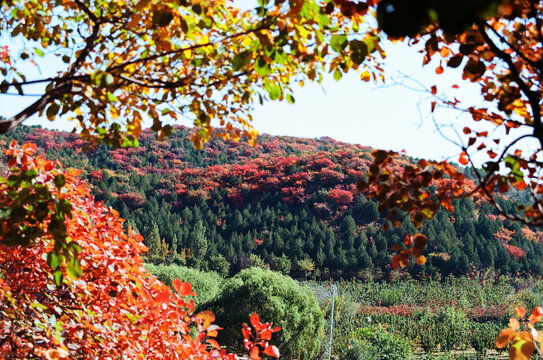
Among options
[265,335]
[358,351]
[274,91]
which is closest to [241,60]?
[274,91]

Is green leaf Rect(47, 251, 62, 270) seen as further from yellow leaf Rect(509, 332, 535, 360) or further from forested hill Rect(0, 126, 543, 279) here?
forested hill Rect(0, 126, 543, 279)

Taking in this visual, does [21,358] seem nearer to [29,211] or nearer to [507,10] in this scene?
[29,211]

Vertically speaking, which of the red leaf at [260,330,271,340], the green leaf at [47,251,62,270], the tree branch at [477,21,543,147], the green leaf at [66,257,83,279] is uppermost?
the tree branch at [477,21,543,147]

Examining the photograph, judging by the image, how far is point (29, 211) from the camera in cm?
138

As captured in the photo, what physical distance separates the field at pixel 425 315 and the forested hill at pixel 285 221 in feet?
4.62

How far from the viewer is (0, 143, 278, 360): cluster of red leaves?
1.90m

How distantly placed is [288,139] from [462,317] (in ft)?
89.4

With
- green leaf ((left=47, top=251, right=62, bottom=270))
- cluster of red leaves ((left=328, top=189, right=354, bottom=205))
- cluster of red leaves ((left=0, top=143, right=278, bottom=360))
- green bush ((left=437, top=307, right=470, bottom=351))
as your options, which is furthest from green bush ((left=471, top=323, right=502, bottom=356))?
green leaf ((left=47, top=251, right=62, bottom=270))

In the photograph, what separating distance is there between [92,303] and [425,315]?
13.4 metres

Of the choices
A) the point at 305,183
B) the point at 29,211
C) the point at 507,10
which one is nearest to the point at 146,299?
the point at 29,211

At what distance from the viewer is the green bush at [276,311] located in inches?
378

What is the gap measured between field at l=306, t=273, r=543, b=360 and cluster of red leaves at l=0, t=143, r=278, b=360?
8.22 m

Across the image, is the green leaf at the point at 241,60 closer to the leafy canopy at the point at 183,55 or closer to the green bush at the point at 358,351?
the leafy canopy at the point at 183,55

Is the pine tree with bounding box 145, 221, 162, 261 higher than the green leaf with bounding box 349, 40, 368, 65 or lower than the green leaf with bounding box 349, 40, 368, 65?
lower
